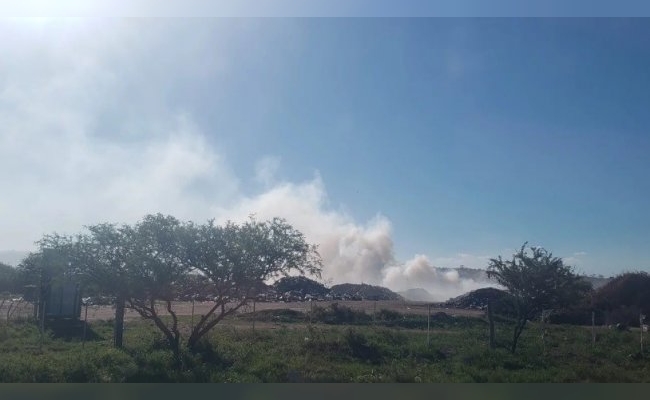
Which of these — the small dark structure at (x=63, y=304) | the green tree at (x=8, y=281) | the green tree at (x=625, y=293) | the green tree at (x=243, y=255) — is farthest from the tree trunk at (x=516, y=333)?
the green tree at (x=8, y=281)

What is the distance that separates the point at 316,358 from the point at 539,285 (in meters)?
8.84

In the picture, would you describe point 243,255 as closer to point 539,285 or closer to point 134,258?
Answer: point 134,258

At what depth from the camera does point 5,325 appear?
25.5m

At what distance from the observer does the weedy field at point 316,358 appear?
16.3m

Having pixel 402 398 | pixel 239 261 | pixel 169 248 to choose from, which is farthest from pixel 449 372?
pixel 169 248

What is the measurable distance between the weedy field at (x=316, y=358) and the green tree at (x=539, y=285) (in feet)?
4.80

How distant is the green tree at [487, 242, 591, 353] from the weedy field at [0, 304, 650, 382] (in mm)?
1464

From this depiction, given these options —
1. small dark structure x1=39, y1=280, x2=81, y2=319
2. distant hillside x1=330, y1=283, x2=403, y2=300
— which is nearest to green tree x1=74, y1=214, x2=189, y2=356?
small dark structure x1=39, y1=280, x2=81, y2=319

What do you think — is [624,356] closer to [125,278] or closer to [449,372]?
[449,372]

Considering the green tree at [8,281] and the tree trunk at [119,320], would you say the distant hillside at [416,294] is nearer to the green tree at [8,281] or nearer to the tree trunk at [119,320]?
the green tree at [8,281]

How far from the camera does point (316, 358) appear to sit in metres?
19.2

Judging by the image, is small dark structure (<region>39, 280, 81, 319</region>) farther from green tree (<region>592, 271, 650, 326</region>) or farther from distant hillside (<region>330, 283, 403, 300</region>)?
distant hillside (<region>330, 283, 403, 300</region>)

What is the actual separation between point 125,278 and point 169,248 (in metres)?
1.51

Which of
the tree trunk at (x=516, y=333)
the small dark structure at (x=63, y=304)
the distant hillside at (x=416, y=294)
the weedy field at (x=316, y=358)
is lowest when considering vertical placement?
the weedy field at (x=316, y=358)
